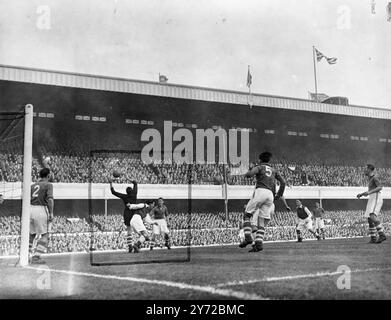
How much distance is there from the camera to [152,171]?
102 feet

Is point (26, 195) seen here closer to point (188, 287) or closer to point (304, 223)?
point (188, 287)

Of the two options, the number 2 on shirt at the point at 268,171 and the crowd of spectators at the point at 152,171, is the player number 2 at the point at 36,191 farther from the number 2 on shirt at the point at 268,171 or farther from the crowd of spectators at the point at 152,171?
the crowd of spectators at the point at 152,171

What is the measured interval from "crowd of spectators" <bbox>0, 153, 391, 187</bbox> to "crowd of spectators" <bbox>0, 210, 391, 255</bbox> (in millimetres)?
2114

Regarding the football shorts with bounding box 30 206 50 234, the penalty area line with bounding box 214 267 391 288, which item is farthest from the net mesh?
the penalty area line with bounding box 214 267 391 288

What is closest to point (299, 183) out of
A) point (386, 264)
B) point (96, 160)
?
point (96, 160)

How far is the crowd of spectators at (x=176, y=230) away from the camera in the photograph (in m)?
18.7

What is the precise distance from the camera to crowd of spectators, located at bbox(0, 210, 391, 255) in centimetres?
1870

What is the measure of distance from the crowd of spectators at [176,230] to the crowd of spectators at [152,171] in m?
2.11

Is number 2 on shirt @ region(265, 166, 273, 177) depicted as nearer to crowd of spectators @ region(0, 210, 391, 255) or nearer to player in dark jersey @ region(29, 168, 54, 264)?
player in dark jersey @ region(29, 168, 54, 264)

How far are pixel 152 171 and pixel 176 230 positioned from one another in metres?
6.99

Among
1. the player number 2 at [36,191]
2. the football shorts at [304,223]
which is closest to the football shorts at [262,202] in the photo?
the player number 2 at [36,191]

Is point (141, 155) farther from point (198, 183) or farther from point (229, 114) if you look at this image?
point (229, 114)

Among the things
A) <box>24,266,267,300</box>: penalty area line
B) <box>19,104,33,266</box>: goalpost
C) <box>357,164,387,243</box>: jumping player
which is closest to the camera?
<box>24,266,267,300</box>: penalty area line
